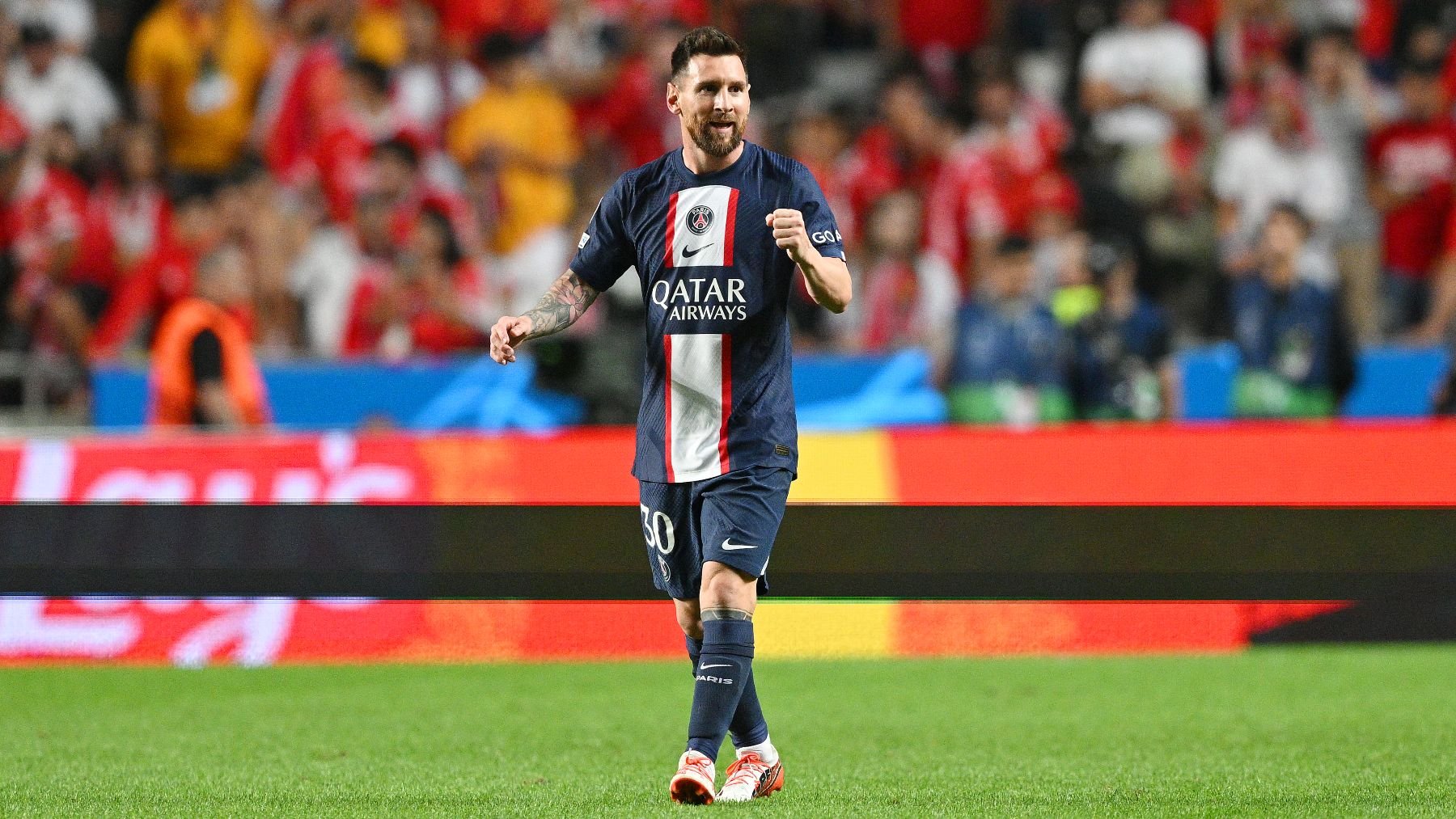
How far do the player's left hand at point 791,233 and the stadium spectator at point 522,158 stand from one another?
28.9ft

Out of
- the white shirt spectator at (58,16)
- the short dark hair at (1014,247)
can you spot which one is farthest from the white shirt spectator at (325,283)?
Answer: the short dark hair at (1014,247)

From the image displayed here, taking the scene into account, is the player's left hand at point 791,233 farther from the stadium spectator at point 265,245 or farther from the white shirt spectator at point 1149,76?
the white shirt spectator at point 1149,76

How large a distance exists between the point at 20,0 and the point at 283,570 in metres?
11.9

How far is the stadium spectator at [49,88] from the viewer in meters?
15.2

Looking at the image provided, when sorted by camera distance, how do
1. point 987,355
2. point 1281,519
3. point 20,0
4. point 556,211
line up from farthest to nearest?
point 20,0 → point 556,211 → point 987,355 → point 1281,519

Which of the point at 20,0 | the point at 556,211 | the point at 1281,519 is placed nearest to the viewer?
the point at 1281,519

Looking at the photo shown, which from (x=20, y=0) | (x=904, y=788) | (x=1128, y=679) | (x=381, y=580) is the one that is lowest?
(x=1128, y=679)

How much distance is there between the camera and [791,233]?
4.98 meters

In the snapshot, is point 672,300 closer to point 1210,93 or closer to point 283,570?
point 283,570

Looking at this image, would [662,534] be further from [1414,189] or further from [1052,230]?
[1414,189]

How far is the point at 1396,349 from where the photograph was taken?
1231 cm

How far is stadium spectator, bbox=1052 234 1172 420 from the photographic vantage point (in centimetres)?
1170

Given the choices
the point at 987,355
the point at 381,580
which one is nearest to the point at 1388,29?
the point at 987,355

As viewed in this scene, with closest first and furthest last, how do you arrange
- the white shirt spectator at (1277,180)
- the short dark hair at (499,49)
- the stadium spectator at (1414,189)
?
the stadium spectator at (1414,189) → the white shirt spectator at (1277,180) → the short dark hair at (499,49)
